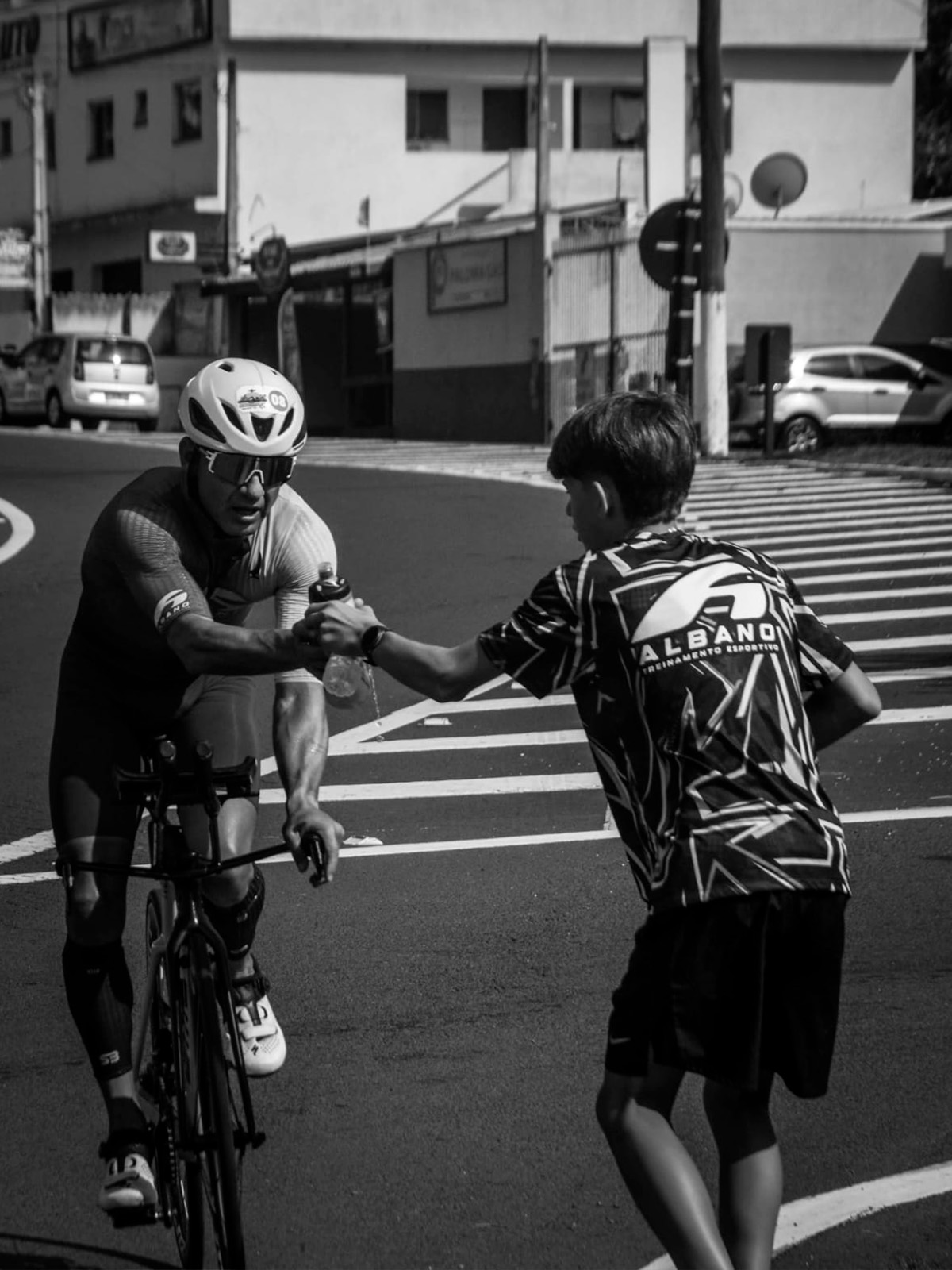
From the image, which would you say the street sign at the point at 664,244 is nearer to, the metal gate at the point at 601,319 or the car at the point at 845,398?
the car at the point at 845,398

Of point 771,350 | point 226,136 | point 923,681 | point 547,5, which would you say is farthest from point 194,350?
point 923,681

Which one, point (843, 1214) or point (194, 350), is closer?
point (843, 1214)

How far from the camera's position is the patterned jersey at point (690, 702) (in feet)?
11.6

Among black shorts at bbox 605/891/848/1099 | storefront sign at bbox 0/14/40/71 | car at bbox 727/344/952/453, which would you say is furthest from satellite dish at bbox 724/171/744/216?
black shorts at bbox 605/891/848/1099

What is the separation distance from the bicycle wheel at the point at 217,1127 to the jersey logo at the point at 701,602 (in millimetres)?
1154

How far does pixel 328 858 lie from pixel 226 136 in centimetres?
4474

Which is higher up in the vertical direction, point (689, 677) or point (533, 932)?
point (689, 677)

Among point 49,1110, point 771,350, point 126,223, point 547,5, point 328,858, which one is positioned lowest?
point 49,1110

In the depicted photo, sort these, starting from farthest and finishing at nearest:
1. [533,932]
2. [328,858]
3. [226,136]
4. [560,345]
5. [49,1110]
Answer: [226,136], [560,345], [533,932], [49,1110], [328,858]

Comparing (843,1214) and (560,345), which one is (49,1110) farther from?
(560,345)

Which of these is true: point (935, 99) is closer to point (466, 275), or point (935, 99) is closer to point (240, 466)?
point (466, 275)

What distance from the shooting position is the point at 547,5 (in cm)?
4841

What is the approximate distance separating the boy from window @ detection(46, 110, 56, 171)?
52.3 m

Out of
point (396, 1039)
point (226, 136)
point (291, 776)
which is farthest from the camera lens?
point (226, 136)
